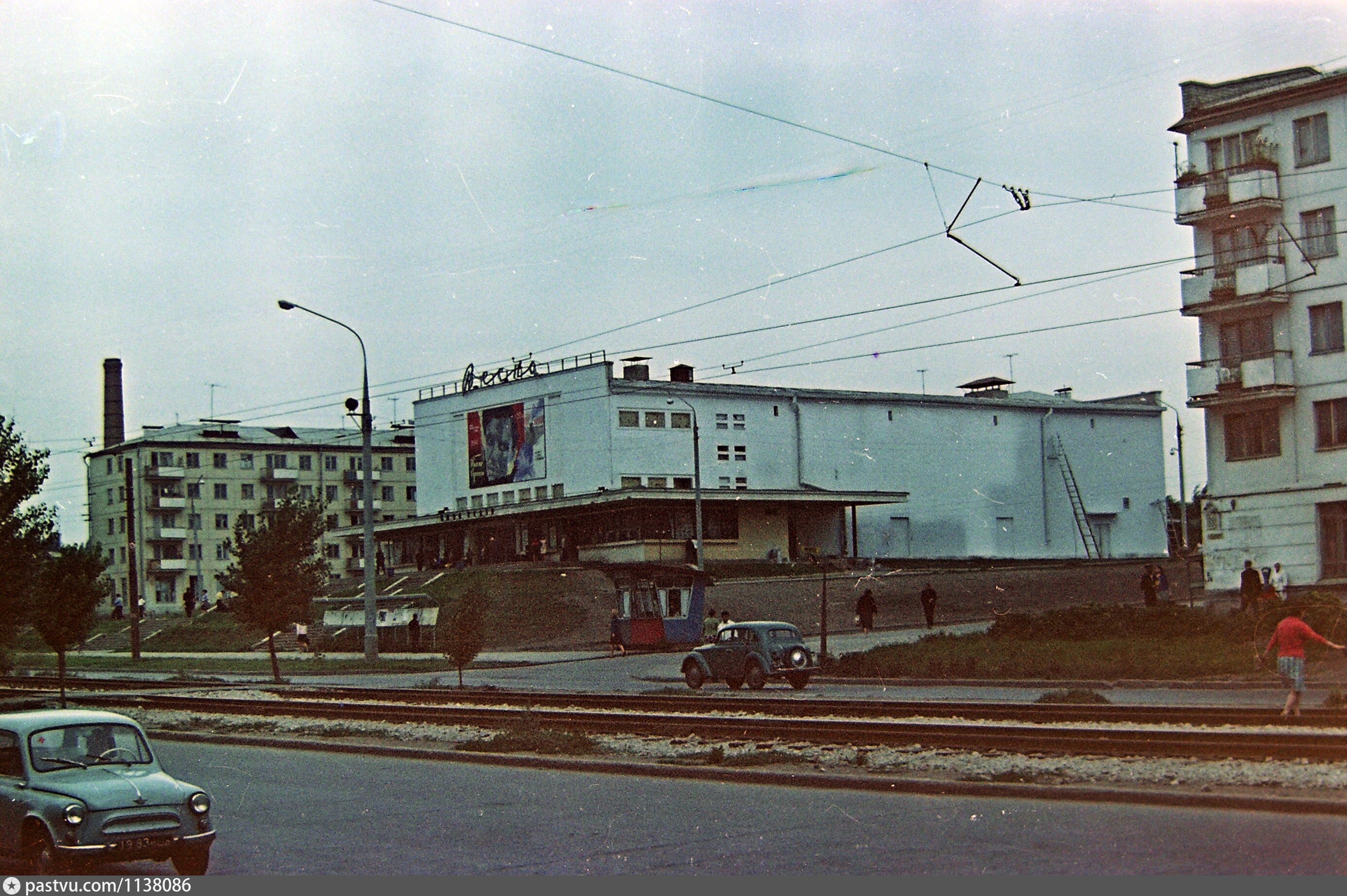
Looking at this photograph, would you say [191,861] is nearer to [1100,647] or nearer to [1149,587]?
[1100,647]

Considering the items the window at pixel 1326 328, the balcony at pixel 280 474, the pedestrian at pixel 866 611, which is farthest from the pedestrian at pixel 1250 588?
the balcony at pixel 280 474

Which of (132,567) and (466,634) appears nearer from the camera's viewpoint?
(466,634)

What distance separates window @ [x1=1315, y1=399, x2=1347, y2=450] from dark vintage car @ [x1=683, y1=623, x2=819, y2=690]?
19329mm

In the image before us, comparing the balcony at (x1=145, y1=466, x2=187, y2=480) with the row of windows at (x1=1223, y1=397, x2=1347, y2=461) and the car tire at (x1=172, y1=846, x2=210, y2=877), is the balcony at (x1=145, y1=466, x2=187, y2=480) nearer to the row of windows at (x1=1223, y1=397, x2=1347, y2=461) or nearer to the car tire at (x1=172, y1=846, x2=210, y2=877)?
the row of windows at (x1=1223, y1=397, x2=1347, y2=461)

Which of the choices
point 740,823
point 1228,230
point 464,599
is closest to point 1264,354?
point 1228,230

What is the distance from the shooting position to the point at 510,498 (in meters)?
83.1

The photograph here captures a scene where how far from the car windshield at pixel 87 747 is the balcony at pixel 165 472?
352 ft

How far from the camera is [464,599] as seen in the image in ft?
124

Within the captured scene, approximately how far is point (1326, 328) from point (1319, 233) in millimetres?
2680

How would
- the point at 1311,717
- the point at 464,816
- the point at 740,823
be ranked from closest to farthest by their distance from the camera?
the point at 740,823 < the point at 464,816 < the point at 1311,717

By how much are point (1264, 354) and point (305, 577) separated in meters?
28.0

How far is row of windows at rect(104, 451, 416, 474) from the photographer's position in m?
114

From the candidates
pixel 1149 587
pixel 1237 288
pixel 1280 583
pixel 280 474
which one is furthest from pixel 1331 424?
pixel 280 474

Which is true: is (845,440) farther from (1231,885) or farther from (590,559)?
(1231,885)
